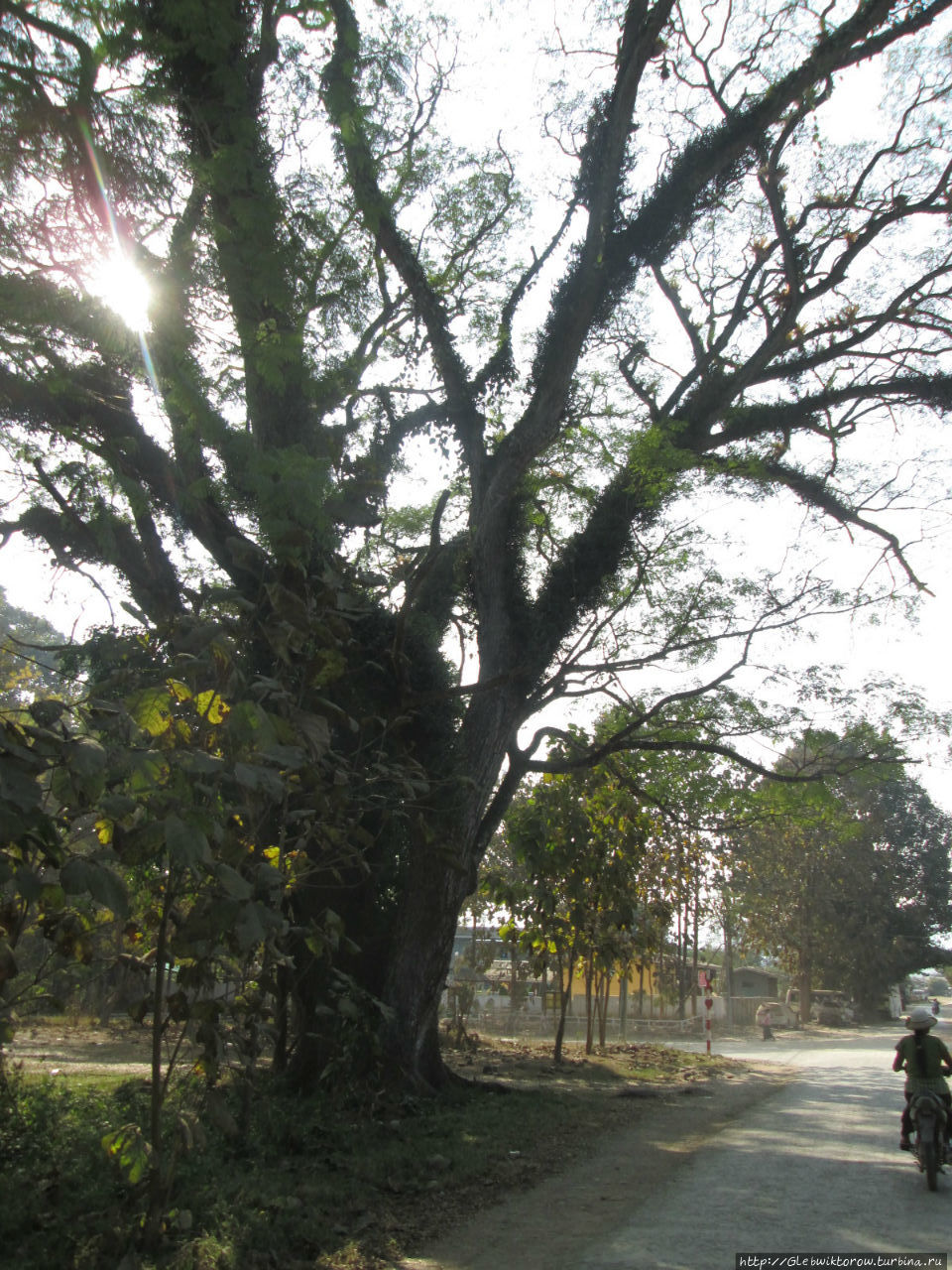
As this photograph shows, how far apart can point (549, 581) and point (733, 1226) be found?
715 centimetres

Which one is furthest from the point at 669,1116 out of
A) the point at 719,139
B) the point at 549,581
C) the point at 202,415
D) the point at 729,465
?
the point at 719,139

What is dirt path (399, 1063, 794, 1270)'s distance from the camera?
5281 mm

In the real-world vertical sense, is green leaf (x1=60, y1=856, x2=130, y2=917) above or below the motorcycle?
above

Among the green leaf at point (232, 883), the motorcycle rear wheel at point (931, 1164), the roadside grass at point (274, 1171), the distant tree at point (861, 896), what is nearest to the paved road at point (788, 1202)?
the motorcycle rear wheel at point (931, 1164)

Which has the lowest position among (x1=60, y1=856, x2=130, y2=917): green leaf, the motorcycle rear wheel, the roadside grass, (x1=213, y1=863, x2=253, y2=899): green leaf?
the roadside grass

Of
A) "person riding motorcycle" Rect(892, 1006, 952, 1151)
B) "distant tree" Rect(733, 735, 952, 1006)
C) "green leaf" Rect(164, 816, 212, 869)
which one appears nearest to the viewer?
"green leaf" Rect(164, 816, 212, 869)

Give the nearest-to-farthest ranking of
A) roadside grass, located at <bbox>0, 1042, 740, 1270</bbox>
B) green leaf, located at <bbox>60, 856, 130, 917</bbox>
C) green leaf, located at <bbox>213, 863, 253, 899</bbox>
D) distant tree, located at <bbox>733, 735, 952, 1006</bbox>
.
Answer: green leaf, located at <bbox>60, 856, 130, 917</bbox>, green leaf, located at <bbox>213, 863, 253, 899</bbox>, roadside grass, located at <bbox>0, 1042, 740, 1270</bbox>, distant tree, located at <bbox>733, 735, 952, 1006</bbox>

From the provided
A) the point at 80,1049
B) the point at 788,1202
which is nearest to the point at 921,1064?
the point at 788,1202

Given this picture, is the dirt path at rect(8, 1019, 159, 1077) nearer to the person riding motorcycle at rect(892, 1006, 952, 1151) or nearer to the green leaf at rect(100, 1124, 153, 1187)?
the green leaf at rect(100, 1124, 153, 1187)

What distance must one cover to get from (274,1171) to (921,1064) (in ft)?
15.9

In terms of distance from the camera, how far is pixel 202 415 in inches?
299

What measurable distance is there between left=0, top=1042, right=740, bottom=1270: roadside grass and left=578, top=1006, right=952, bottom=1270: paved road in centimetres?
116

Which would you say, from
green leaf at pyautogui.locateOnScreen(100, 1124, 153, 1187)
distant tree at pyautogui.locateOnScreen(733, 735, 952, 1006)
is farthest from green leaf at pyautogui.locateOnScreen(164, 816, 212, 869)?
distant tree at pyautogui.locateOnScreen(733, 735, 952, 1006)

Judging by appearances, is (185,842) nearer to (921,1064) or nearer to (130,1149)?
(130,1149)
